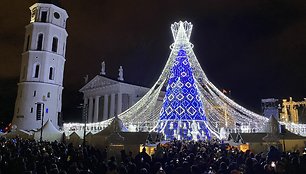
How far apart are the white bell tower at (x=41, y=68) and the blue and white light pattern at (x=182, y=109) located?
2561cm

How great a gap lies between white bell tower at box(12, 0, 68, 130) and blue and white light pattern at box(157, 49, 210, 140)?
84.0 ft

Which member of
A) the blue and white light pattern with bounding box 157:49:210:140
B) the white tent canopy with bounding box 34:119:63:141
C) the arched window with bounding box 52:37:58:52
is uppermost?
the arched window with bounding box 52:37:58:52

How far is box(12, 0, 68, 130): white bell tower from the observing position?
43188 millimetres

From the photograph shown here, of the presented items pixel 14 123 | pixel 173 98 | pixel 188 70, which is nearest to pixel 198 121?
pixel 173 98

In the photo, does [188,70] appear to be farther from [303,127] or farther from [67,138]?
[303,127]

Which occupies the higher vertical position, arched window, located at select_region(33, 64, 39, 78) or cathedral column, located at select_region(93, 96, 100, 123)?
arched window, located at select_region(33, 64, 39, 78)

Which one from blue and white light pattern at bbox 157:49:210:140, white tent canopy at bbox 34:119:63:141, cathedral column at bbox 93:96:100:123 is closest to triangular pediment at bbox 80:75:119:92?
cathedral column at bbox 93:96:100:123

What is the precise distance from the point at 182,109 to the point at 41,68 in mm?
29417

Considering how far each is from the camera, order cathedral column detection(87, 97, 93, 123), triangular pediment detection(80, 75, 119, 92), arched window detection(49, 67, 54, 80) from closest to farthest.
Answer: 1. arched window detection(49, 67, 54, 80)
2. triangular pediment detection(80, 75, 119, 92)
3. cathedral column detection(87, 97, 93, 123)

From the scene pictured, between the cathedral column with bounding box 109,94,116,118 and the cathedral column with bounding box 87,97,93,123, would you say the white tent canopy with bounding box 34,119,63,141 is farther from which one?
the cathedral column with bounding box 87,97,93,123

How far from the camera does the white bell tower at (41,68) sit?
4319 centimetres

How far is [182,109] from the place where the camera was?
2405cm

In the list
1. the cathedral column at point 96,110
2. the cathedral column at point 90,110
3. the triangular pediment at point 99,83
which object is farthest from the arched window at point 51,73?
the cathedral column at point 90,110

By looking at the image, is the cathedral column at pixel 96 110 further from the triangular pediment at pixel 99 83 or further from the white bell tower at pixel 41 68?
the white bell tower at pixel 41 68
